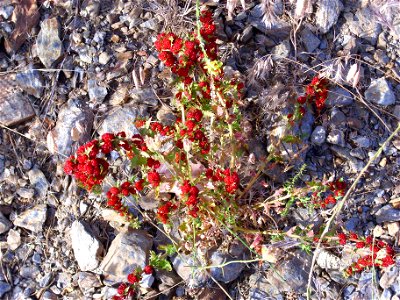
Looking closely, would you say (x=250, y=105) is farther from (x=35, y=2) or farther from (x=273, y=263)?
(x=35, y=2)

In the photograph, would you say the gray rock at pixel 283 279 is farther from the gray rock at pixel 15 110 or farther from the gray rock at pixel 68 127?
the gray rock at pixel 15 110

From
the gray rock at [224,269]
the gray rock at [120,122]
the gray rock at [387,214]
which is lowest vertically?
the gray rock at [224,269]

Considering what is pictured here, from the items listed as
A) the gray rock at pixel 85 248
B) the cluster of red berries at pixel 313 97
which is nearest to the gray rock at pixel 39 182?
the gray rock at pixel 85 248

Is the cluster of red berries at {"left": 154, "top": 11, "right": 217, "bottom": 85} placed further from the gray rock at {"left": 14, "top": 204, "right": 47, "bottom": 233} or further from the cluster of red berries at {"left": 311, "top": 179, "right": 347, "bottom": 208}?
the gray rock at {"left": 14, "top": 204, "right": 47, "bottom": 233}

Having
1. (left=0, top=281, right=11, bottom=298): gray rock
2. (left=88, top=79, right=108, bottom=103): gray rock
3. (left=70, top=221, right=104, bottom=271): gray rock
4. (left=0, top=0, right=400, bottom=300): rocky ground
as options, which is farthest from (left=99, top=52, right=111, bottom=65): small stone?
(left=0, top=281, right=11, bottom=298): gray rock

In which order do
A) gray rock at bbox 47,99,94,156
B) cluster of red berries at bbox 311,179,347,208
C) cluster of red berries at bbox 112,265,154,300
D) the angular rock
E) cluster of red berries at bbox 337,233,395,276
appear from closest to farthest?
1. cluster of red berries at bbox 337,233,395,276
2. cluster of red berries at bbox 112,265,154,300
3. cluster of red berries at bbox 311,179,347,208
4. the angular rock
5. gray rock at bbox 47,99,94,156

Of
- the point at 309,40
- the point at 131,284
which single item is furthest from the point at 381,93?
the point at 131,284

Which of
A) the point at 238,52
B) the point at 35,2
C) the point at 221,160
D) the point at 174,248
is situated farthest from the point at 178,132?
the point at 35,2
